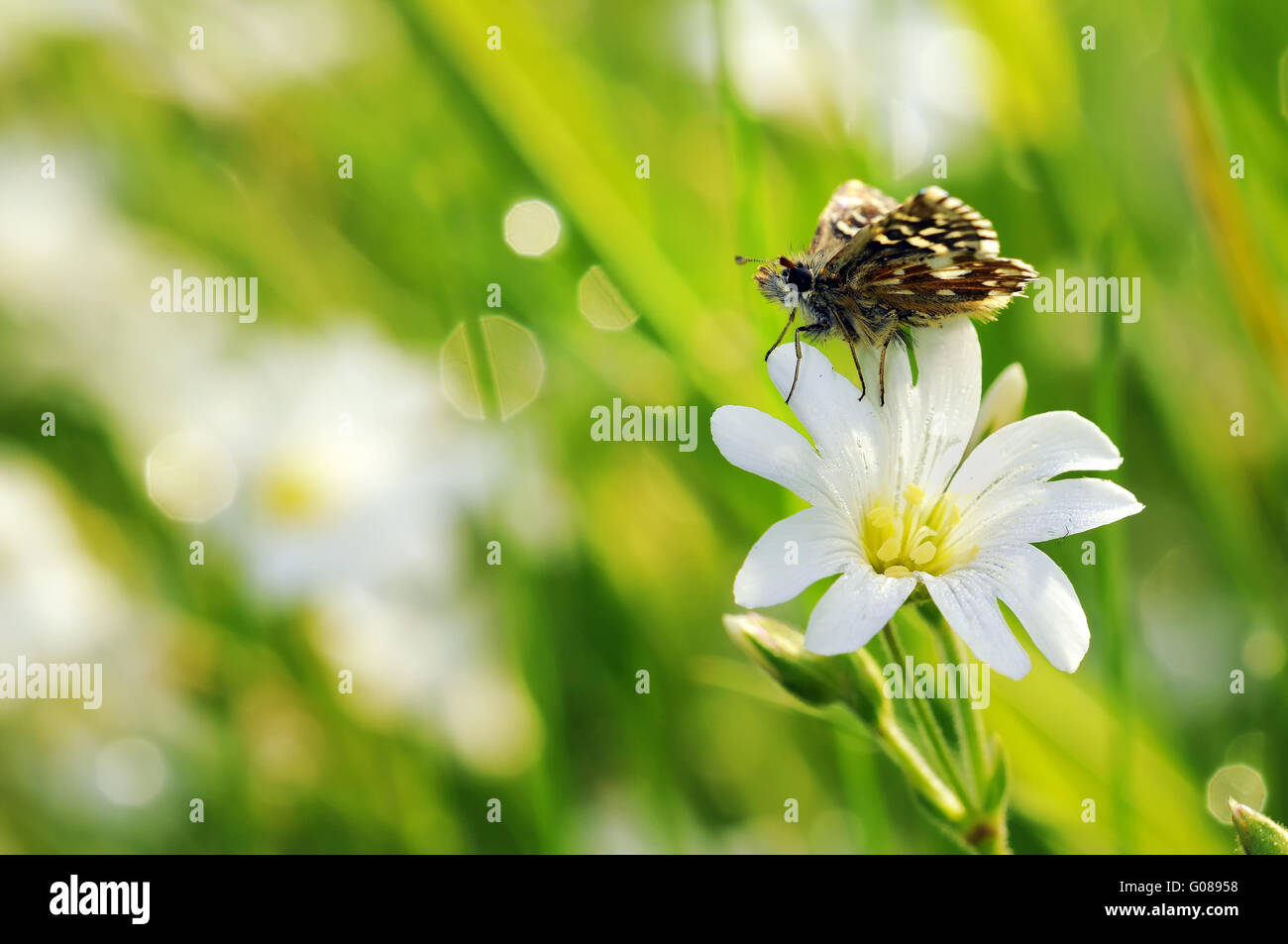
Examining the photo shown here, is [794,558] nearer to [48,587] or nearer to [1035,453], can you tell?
[1035,453]

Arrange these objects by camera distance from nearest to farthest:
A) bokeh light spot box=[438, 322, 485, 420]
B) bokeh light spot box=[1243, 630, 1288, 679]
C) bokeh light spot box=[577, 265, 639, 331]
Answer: bokeh light spot box=[1243, 630, 1288, 679] → bokeh light spot box=[577, 265, 639, 331] → bokeh light spot box=[438, 322, 485, 420]

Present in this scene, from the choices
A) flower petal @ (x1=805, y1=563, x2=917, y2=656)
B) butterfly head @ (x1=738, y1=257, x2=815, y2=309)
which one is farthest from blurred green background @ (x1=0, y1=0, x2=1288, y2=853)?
flower petal @ (x1=805, y1=563, x2=917, y2=656)

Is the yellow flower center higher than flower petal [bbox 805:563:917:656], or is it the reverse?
the yellow flower center

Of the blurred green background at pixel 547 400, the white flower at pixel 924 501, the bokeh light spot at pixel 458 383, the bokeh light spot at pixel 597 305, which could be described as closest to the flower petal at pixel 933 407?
the white flower at pixel 924 501

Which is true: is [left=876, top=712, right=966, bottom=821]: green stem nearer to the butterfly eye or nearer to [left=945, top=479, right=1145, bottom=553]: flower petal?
[left=945, top=479, right=1145, bottom=553]: flower petal

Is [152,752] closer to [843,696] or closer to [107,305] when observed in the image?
[107,305]

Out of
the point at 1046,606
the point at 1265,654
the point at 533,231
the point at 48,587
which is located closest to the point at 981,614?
the point at 1046,606

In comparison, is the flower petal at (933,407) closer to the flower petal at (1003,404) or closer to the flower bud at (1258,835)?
the flower petal at (1003,404)
